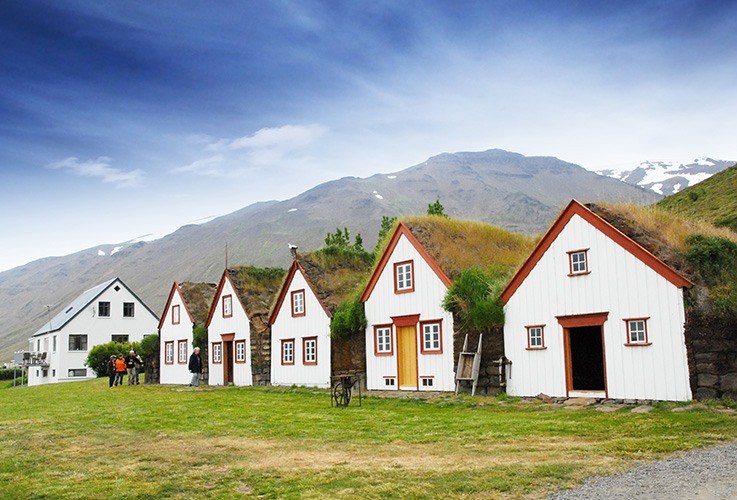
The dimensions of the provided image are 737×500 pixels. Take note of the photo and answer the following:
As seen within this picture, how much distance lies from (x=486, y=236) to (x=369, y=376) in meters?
7.75

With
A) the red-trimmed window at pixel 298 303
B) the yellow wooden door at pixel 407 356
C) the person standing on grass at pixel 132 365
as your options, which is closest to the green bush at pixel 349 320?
the yellow wooden door at pixel 407 356

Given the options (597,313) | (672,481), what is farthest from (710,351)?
(672,481)

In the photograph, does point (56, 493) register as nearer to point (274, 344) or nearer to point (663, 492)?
point (663, 492)

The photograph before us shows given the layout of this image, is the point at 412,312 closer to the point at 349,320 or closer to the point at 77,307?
the point at 349,320

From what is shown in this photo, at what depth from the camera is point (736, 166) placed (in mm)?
63562

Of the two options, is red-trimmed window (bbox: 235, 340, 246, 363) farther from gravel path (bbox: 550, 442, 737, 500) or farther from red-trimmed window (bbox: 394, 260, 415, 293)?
gravel path (bbox: 550, 442, 737, 500)

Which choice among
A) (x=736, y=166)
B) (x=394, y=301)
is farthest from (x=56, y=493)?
(x=736, y=166)

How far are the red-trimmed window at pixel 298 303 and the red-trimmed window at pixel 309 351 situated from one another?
134 centimetres

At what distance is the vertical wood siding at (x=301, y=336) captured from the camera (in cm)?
3123

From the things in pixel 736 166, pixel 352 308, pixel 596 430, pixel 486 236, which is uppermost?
pixel 736 166

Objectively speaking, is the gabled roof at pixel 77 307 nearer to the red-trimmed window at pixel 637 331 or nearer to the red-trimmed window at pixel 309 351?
the red-trimmed window at pixel 309 351

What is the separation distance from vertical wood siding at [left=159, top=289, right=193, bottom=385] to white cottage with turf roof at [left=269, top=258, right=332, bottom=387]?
10.4 m

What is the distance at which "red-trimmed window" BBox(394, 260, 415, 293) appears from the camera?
2720 cm

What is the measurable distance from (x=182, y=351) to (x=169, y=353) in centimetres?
200
